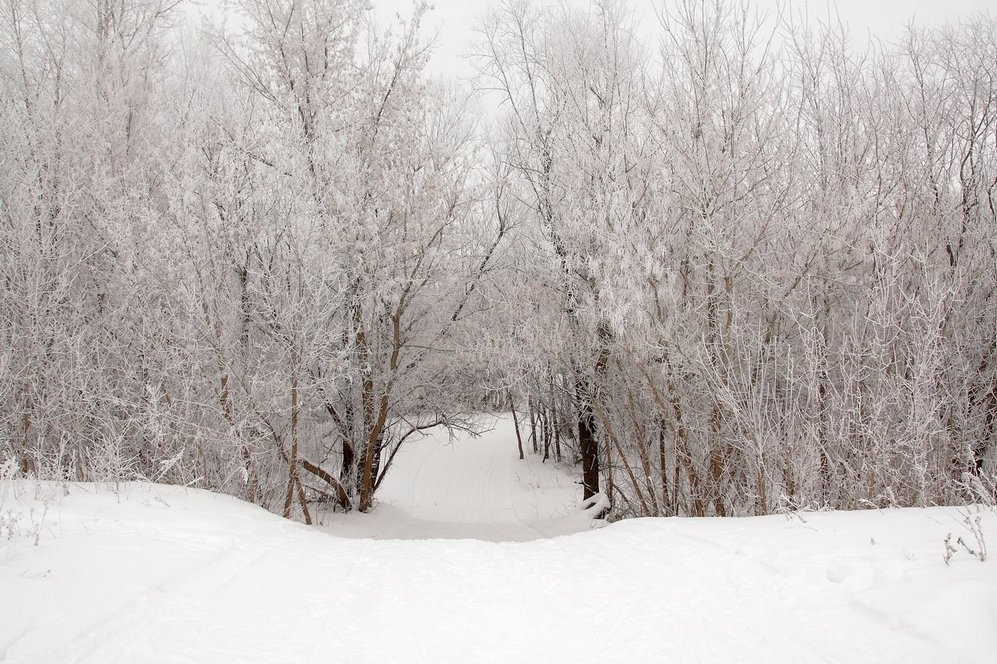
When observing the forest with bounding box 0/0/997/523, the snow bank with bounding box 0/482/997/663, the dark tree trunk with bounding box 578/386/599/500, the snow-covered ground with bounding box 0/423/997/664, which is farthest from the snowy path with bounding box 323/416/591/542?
the snow bank with bounding box 0/482/997/663

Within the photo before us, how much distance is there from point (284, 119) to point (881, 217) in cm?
1146

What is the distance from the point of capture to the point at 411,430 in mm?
15133

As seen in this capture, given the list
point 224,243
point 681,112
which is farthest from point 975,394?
point 224,243

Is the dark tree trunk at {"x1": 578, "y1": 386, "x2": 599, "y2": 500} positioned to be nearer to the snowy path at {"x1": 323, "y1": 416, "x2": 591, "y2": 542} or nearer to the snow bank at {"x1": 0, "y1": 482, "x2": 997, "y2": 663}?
the snowy path at {"x1": 323, "y1": 416, "x2": 591, "y2": 542}

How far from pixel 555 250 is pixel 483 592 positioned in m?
7.43

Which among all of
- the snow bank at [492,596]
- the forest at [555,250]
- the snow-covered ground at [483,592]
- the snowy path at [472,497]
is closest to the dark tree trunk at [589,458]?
the snowy path at [472,497]

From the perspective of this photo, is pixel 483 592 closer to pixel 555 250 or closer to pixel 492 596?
pixel 492 596

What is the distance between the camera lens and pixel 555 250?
1128 cm

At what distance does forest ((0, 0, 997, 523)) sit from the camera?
918cm

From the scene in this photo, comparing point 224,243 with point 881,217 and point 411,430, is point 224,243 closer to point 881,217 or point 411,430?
point 411,430

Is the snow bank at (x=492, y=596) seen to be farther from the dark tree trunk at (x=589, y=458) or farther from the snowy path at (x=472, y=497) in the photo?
the dark tree trunk at (x=589, y=458)

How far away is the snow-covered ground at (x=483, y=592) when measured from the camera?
3533 mm

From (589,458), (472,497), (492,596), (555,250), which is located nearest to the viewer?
(492,596)

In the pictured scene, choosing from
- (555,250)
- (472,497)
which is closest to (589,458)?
(555,250)
